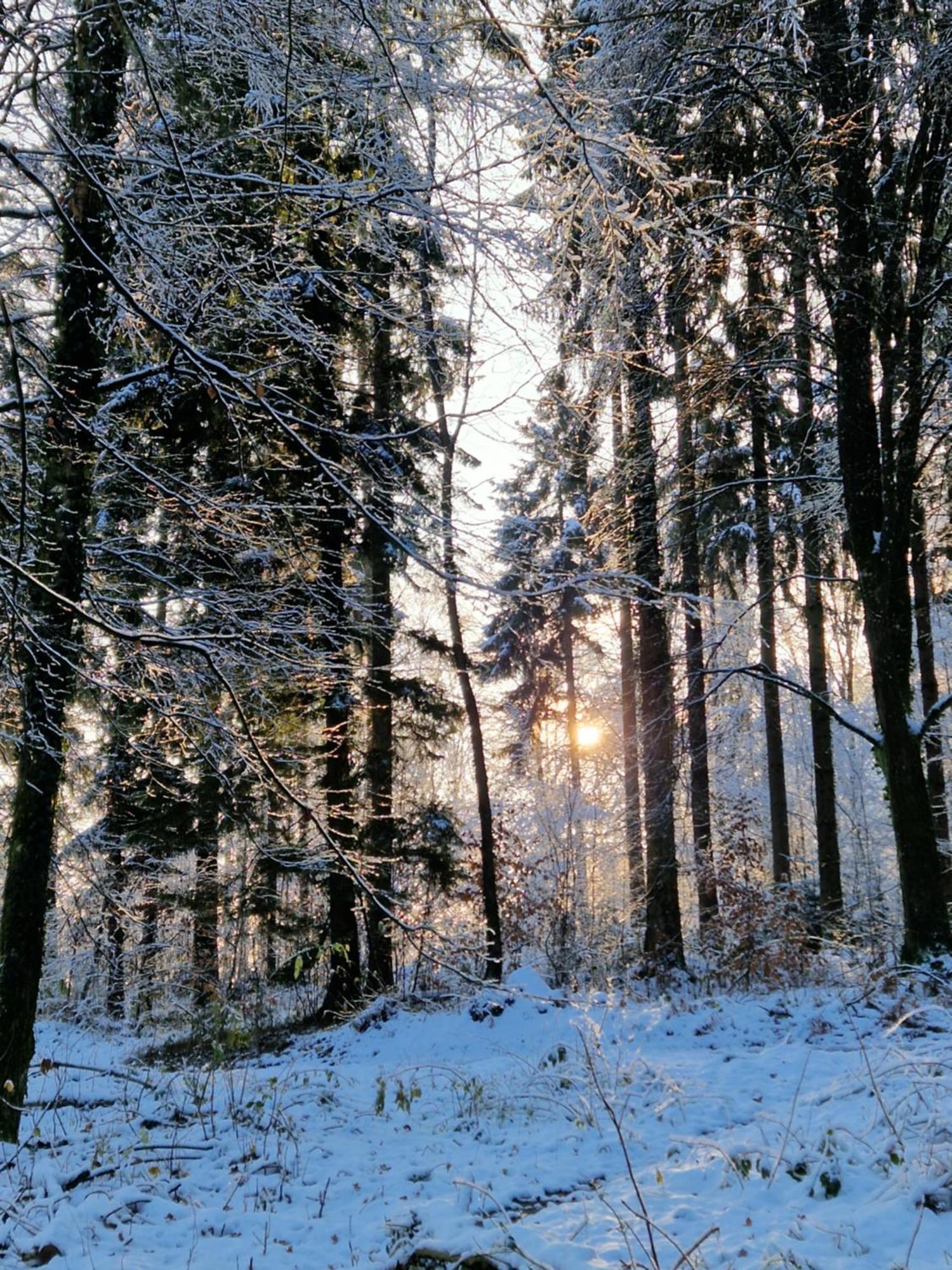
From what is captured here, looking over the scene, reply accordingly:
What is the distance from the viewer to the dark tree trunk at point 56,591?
179 inches

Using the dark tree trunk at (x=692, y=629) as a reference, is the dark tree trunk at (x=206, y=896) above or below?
below

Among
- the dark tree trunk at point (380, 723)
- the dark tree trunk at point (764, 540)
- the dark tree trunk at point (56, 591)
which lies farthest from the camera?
the dark tree trunk at point (380, 723)

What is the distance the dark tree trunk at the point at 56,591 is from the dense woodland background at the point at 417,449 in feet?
0.11

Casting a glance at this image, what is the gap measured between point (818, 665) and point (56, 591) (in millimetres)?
11374

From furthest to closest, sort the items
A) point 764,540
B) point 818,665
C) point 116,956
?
1. point 818,665
2. point 116,956
3. point 764,540

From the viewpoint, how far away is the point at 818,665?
12.5 meters

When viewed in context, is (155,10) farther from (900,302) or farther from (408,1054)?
(408,1054)

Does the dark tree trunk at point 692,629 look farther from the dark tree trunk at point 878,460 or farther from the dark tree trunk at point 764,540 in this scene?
the dark tree trunk at point 878,460

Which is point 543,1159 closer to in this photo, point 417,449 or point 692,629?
point 417,449

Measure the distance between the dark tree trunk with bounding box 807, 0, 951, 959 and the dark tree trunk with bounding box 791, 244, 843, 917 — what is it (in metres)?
1.90

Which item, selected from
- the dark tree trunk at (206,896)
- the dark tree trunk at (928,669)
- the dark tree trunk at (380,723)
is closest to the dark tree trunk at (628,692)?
the dark tree trunk at (380,723)

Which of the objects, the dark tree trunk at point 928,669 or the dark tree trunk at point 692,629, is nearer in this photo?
the dark tree trunk at point 692,629

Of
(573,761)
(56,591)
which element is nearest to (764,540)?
(56,591)

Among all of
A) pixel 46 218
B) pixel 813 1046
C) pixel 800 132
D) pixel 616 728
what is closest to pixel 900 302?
pixel 800 132
